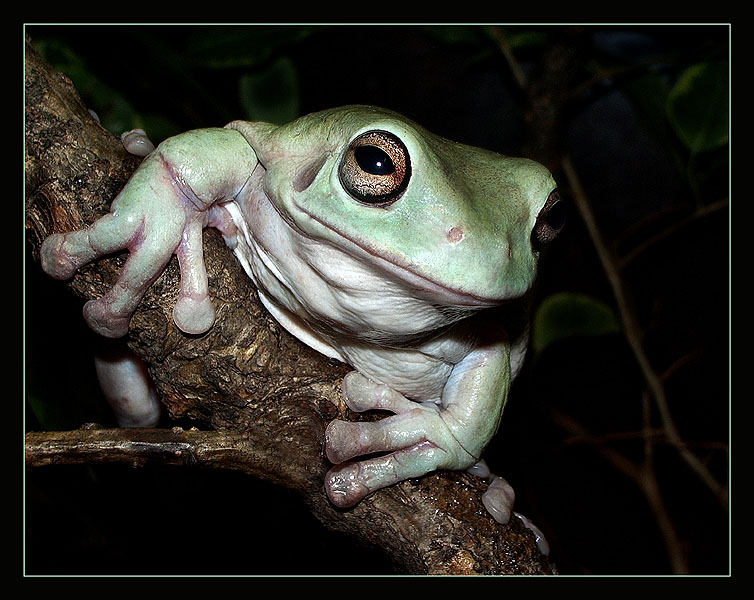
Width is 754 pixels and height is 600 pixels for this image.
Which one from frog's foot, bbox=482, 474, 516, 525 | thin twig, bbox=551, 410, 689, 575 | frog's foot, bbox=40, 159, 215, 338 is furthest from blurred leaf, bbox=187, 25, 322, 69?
thin twig, bbox=551, 410, 689, 575

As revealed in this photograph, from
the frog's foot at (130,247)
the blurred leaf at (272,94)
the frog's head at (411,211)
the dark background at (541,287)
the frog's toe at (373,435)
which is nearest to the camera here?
the frog's head at (411,211)

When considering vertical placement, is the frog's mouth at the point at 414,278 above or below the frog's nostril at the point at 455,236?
below

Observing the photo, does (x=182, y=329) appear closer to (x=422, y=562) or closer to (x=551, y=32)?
(x=422, y=562)

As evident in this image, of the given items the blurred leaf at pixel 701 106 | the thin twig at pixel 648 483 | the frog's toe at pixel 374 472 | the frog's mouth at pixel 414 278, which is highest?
the blurred leaf at pixel 701 106

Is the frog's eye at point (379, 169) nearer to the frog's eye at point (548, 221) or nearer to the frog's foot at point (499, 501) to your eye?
the frog's eye at point (548, 221)

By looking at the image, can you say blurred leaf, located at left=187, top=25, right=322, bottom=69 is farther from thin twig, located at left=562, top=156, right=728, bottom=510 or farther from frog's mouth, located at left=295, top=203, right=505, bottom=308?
frog's mouth, located at left=295, top=203, right=505, bottom=308

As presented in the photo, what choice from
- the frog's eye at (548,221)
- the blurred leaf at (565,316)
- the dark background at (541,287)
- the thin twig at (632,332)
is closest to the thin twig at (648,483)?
the dark background at (541,287)
